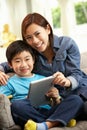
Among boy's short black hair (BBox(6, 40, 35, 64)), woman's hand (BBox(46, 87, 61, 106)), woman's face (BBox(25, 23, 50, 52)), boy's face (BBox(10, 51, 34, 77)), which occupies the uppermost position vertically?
woman's face (BBox(25, 23, 50, 52))

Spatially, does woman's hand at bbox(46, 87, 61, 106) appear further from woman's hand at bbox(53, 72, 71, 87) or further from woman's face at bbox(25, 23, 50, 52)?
woman's face at bbox(25, 23, 50, 52)

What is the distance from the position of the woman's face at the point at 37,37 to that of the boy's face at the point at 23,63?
0.25 feet

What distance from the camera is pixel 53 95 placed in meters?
1.70

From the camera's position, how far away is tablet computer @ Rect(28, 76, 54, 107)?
4.94 ft

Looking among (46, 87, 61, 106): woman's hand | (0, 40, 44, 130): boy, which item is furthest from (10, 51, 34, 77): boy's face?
(46, 87, 61, 106): woman's hand

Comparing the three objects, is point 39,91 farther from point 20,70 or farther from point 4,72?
point 4,72

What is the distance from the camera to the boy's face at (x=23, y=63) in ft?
5.74

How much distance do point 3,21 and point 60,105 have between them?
1.97 metres

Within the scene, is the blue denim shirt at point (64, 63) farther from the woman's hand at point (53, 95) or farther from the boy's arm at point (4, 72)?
the boy's arm at point (4, 72)

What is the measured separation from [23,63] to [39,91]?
249 mm

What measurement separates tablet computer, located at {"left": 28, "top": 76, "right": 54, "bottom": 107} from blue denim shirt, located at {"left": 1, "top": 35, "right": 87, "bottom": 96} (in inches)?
6.7

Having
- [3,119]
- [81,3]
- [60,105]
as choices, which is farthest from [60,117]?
[81,3]

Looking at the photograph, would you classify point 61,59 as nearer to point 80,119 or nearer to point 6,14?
point 80,119

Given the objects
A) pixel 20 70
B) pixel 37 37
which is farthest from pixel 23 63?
pixel 37 37
